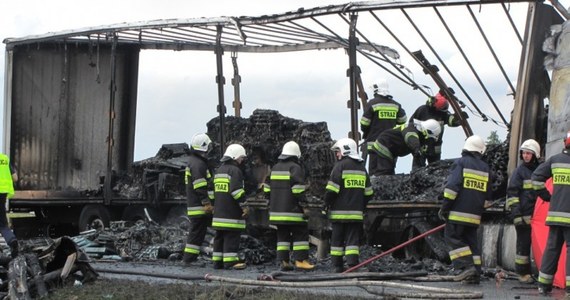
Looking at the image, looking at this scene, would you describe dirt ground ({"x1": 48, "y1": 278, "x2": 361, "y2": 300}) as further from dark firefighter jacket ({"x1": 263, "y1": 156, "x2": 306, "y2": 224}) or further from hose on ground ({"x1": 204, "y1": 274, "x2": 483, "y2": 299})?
dark firefighter jacket ({"x1": 263, "y1": 156, "x2": 306, "y2": 224})

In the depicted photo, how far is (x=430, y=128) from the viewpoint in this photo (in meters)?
14.2

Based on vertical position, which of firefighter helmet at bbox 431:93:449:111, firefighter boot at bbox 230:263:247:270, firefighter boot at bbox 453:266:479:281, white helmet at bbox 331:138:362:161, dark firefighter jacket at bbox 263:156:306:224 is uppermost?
firefighter helmet at bbox 431:93:449:111

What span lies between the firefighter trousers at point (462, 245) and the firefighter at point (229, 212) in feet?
10.8

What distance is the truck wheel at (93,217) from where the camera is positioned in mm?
17875

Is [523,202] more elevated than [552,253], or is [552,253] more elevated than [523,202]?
[523,202]

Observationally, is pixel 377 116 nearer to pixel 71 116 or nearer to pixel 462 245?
pixel 462 245

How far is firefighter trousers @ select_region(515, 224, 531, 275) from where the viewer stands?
11016mm

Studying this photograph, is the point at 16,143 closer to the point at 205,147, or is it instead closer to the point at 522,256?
the point at 205,147

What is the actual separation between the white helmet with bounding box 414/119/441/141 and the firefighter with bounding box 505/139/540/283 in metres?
3.10

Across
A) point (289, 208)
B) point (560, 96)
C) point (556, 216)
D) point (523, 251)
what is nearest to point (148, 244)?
point (289, 208)

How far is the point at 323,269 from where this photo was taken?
1292 centimetres

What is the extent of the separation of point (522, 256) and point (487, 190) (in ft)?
2.99

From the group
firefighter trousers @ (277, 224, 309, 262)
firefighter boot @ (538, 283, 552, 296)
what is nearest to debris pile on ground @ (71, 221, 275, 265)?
firefighter trousers @ (277, 224, 309, 262)

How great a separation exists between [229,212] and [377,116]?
9.82 ft
